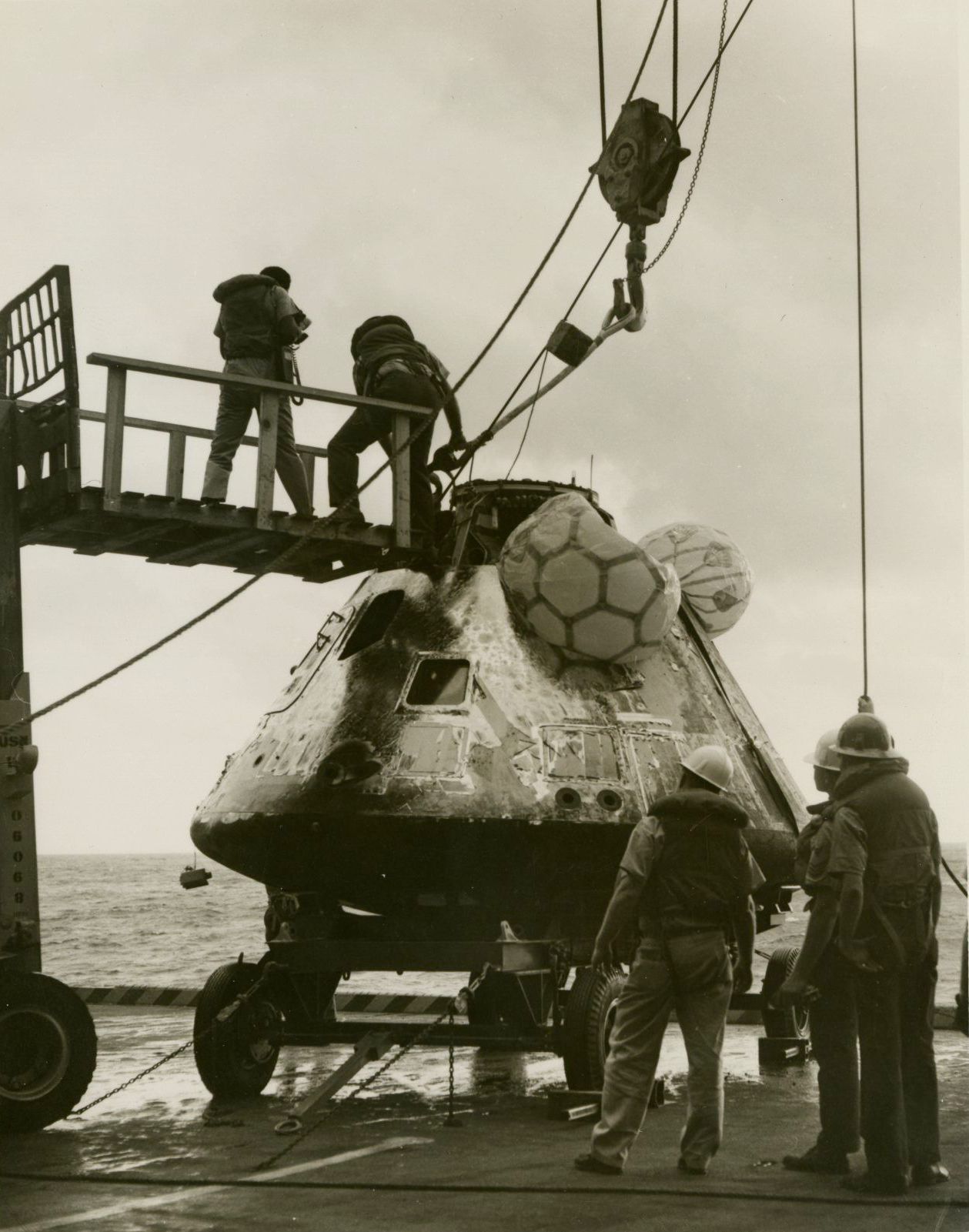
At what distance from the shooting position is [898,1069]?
20.5 feet

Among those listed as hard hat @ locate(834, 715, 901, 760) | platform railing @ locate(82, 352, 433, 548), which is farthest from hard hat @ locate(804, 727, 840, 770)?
Answer: platform railing @ locate(82, 352, 433, 548)

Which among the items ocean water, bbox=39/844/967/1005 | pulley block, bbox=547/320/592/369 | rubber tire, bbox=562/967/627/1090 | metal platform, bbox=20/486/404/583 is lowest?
ocean water, bbox=39/844/967/1005

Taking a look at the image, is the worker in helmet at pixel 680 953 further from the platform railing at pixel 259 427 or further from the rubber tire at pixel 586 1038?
the platform railing at pixel 259 427

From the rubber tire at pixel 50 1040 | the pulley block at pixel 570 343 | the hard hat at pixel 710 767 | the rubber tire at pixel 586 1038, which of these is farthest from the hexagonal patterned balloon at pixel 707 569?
the rubber tire at pixel 50 1040

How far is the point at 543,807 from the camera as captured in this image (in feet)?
27.6

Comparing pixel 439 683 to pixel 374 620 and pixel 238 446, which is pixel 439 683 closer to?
pixel 374 620

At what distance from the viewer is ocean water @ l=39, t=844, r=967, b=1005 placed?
2435 cm

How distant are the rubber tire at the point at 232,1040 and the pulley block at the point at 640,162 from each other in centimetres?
498

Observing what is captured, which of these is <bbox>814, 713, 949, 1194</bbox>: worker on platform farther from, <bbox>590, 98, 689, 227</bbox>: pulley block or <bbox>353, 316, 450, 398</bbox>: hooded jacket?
<bbox>353, 316, 450, 398</bbox>: hooded jacket

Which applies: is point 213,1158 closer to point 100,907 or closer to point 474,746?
point 474,746

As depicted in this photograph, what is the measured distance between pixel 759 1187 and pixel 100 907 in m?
54.3

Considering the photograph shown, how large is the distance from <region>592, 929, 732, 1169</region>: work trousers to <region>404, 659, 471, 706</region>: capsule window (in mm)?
2696

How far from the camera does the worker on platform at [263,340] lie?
9078 mm

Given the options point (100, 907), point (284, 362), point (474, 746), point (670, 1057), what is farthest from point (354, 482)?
point (100, 907)
